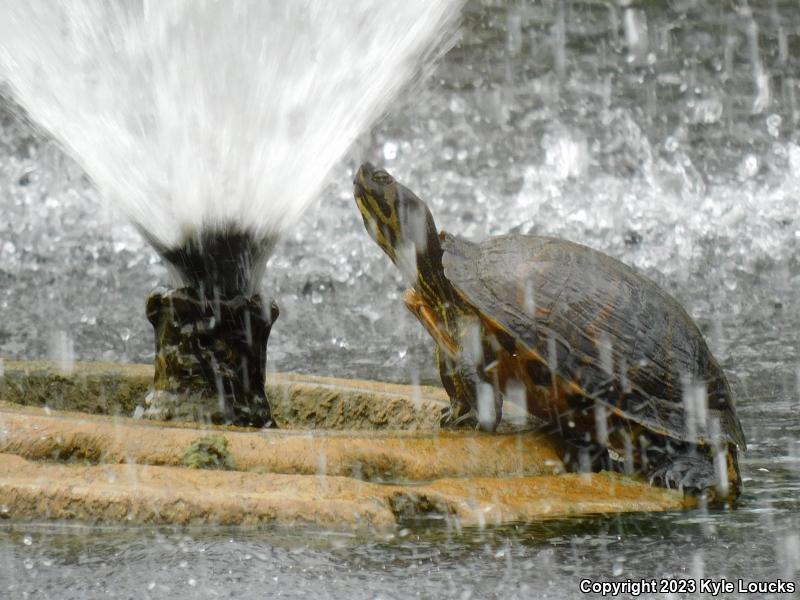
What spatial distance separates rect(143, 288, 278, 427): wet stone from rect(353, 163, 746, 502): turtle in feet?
2.58

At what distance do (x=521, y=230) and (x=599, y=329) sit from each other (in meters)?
6.90

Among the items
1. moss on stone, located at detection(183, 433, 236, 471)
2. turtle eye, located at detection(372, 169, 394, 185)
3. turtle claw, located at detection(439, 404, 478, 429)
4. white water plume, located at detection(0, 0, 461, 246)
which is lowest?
moss on stone, located at detection(183, 433, 236, 471)

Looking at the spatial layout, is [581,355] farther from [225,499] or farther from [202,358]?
[225,499]

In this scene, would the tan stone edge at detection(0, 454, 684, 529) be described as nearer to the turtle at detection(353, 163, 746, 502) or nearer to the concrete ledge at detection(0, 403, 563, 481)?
the concrete ledge at detection(0, 403, 563, 481)

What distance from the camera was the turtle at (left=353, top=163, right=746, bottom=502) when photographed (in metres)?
4.30

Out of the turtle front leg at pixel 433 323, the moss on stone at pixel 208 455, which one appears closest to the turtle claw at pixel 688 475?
the turtle front leg at pixel 433 323

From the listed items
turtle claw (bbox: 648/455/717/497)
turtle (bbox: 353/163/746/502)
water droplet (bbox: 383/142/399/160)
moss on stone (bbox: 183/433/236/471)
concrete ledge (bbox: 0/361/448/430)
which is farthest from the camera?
water droplet (bbox: 383/142/399/160)

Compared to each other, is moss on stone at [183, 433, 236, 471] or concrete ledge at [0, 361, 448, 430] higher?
concrete ledge at [0, 361, 448, 430]

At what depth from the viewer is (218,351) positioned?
166 inches

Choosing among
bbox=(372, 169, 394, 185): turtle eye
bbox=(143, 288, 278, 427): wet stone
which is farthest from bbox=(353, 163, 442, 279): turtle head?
bbox=(143, 288, 278, 427): wet stone

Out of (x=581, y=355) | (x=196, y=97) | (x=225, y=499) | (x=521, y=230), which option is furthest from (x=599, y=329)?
(x=521, y=230)

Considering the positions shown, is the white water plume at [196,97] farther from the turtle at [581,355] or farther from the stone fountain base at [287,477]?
the stone fountain base at [287,477]

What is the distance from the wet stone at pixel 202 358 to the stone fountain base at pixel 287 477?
0.35m

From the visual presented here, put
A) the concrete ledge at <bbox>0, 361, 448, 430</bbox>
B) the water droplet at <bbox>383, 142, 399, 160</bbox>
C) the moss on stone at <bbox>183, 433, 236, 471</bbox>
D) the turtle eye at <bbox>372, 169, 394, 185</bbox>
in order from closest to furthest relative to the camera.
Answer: the moss on stone at <bbox>183, 433, 236, 471</bbox> < the turtle eye at <bbox>372, 169, 394, 185</bbox> < the concrete ledge at <bbox>0, 361, 448, 430</bbox> < the water droplet at <bbox>383, 142, 399, 160</bbox>
